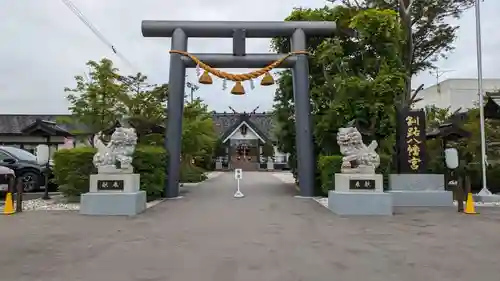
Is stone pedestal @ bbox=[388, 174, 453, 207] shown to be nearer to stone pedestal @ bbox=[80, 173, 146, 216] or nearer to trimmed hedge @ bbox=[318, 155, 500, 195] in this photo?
trimmed hedge @ bbox=[318, 155, 500, 195]

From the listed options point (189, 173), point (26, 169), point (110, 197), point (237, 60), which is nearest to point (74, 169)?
point (110, 197)

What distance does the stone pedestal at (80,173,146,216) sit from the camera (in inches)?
440

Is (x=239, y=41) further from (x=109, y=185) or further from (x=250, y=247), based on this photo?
(x=250, y=247)

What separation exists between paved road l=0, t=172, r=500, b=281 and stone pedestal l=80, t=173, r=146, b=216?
43 centimetres

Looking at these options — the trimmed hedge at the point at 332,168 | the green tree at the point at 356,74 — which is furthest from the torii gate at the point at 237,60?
the trimmed hedge at the point at 332,168

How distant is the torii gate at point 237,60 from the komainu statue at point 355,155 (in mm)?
3379

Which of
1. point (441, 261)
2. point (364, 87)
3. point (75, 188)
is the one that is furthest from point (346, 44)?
point (441, 261)

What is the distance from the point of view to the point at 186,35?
15.5 meters

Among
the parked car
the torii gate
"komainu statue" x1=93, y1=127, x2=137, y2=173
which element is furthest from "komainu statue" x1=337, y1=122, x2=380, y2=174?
the parked car

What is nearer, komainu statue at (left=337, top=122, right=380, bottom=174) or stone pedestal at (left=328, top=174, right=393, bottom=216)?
stone pedestal at (left=328, top=174, right=393, bottom=216)

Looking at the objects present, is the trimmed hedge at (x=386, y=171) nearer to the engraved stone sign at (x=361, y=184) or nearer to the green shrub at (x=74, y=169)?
the engraved stone sign at (x=361, y=184)

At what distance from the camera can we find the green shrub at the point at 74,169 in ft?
44.9

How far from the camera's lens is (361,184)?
37.8ft

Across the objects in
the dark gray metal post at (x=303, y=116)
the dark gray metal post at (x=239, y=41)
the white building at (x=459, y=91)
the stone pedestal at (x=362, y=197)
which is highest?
the white building at (x=459, y=91)
